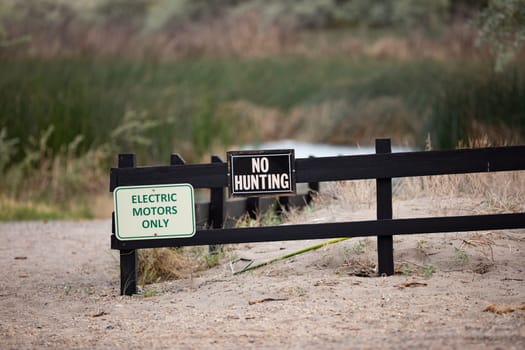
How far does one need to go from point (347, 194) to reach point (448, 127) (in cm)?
444

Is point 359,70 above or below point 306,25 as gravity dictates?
below

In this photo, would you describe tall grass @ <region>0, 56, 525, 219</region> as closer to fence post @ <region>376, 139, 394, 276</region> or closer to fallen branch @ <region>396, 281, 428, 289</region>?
fence post @ <region>376, 139, 394, 276</region>

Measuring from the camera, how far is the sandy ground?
241 inches

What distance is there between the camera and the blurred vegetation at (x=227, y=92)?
1457 cm

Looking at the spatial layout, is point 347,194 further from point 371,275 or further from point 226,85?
point 226,85

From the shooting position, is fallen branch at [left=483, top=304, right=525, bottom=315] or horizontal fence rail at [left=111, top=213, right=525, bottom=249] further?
horizontal fence rail at [left=111, top=213, right=525, bottom=249]

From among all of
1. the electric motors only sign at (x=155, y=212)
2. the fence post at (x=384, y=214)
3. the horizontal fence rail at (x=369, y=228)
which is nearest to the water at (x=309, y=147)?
the fence post at (x=384, y=214)

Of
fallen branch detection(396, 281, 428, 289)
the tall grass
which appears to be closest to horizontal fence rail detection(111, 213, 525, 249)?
fallen branch detection(396, 281, 428, 289)

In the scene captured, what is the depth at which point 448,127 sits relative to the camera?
1405 centimetres

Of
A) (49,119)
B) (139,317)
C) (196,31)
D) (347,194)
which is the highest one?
(196,31)

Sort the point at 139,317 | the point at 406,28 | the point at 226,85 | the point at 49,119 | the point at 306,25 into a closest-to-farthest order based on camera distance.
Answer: the point at 139,317 → the point at 49,119 → the point at 226,85 → the point at 406,28 → the point at 306,25

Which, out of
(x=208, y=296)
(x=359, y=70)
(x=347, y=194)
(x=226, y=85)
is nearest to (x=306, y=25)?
(x=359, y=70)

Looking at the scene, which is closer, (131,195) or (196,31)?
(131,195)

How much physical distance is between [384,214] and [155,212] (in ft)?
5.97
